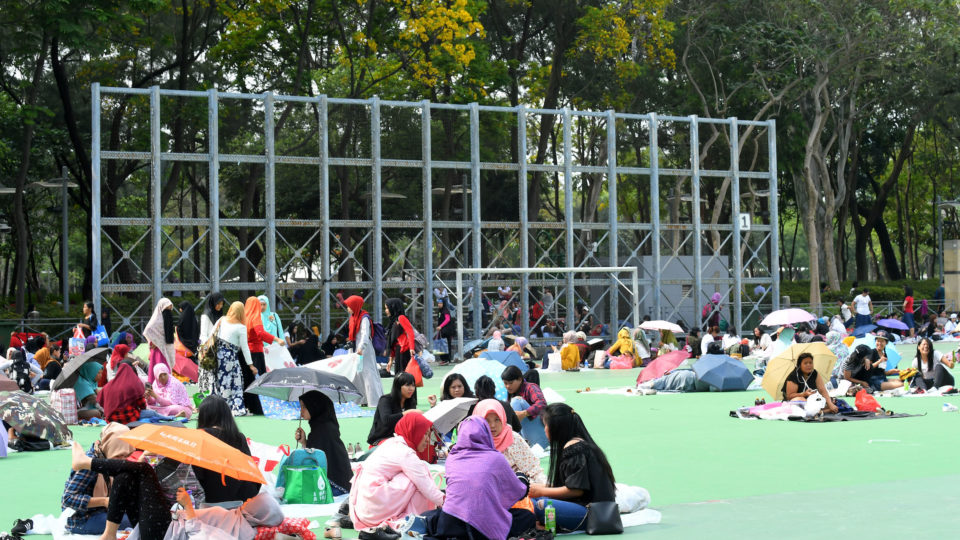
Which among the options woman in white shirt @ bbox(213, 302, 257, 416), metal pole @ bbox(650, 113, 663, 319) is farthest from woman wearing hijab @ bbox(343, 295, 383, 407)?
metal pole @ bbox(650, 113, 663, 319)

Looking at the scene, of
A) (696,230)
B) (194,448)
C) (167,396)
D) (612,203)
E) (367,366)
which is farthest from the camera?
(696,230)

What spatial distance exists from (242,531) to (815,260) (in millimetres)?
37791

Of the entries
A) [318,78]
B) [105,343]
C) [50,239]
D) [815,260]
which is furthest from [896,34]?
[50,239]

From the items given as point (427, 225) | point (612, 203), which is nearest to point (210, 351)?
point (427, 225)

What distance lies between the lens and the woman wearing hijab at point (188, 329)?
18.8 m

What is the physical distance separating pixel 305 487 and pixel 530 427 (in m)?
3.43

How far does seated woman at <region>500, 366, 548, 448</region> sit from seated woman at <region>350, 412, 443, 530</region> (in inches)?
145

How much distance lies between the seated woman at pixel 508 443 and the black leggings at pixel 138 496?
8.70ft

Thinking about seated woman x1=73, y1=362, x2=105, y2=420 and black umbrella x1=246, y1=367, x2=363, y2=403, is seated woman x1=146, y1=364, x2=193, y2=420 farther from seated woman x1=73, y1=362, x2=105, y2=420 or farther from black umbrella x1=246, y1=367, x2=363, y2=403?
black umbrella x1=246, y1=367, x2=363, y2=403

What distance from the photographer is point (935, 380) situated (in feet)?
63.9

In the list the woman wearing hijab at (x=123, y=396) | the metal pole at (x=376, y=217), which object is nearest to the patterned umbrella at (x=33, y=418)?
the woman wearing hijab at (x=123, y=396)

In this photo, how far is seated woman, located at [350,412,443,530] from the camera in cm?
866

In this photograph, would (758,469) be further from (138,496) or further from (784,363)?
(138,496)

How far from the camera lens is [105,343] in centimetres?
2133
